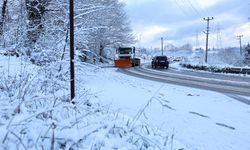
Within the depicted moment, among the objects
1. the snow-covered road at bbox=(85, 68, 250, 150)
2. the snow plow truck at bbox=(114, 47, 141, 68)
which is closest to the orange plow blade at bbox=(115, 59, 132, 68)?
the snow plow truck at bbox=(114, 47, 141, 68)

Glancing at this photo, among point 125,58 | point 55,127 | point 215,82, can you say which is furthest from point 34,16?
point 125,58

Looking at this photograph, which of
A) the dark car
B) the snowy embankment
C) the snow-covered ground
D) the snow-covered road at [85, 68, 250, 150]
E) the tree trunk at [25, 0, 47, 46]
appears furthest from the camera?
the dark car

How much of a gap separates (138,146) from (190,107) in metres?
6.60

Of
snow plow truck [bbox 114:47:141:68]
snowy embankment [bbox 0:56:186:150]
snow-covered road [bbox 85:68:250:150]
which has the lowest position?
snow-covered road [bbox 85:68:250:150]

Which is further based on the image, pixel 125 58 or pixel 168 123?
pixel 125 58

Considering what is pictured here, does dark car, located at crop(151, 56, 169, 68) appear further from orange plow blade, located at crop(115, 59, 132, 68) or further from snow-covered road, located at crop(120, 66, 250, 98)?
snow-covered road, located at crop(120, 66, 250, 98)

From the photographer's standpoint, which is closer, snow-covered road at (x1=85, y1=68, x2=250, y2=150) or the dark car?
snow-covered road at (x1=85, y1=68, x2=250, y2=150)

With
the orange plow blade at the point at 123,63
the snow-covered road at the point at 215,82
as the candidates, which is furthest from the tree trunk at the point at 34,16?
the orange plow blade at the point at 123,63

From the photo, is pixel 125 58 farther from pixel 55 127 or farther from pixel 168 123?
pixel 55 127

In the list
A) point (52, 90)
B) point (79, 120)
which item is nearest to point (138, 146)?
point (79, 120)

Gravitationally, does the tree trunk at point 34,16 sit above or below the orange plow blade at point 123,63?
above

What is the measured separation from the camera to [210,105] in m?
12.8

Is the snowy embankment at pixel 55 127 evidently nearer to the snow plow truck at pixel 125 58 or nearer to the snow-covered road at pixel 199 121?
the snow-covered road at pixel 199 121

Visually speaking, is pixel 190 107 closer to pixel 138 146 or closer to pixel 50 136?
pixel 138 146
